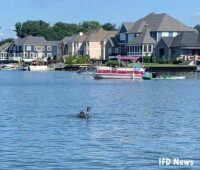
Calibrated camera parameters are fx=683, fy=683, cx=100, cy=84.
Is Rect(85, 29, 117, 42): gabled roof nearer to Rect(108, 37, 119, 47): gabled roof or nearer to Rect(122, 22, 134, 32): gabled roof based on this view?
Rect(108, 37, 119, 47): gabled roof

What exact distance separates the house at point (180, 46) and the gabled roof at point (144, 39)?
370 cm

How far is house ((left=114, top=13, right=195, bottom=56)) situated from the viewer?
153 m

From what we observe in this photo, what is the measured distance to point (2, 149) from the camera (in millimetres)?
28031

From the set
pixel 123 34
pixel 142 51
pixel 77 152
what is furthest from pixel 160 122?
pixel 123 34

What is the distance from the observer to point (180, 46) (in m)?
142

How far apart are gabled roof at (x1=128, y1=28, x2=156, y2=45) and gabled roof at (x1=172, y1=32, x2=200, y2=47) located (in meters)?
7.65

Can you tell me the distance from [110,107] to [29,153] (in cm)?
2364

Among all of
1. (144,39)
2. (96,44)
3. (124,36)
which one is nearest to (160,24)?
(144,39)

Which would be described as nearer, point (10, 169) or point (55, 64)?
point (10, 169)

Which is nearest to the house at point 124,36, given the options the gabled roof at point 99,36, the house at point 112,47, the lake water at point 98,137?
the house at point 112,47

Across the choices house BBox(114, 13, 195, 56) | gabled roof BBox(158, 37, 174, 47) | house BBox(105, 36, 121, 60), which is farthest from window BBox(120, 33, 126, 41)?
gabled roof BBox(158, 37, 174, 47)

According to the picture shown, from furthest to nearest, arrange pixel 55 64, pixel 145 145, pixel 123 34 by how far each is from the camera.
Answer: pixel 55 64 → pixel 123 34 → pixel 145 145

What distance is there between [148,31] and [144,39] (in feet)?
12.4

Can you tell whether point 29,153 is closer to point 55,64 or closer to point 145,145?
point 145,145
